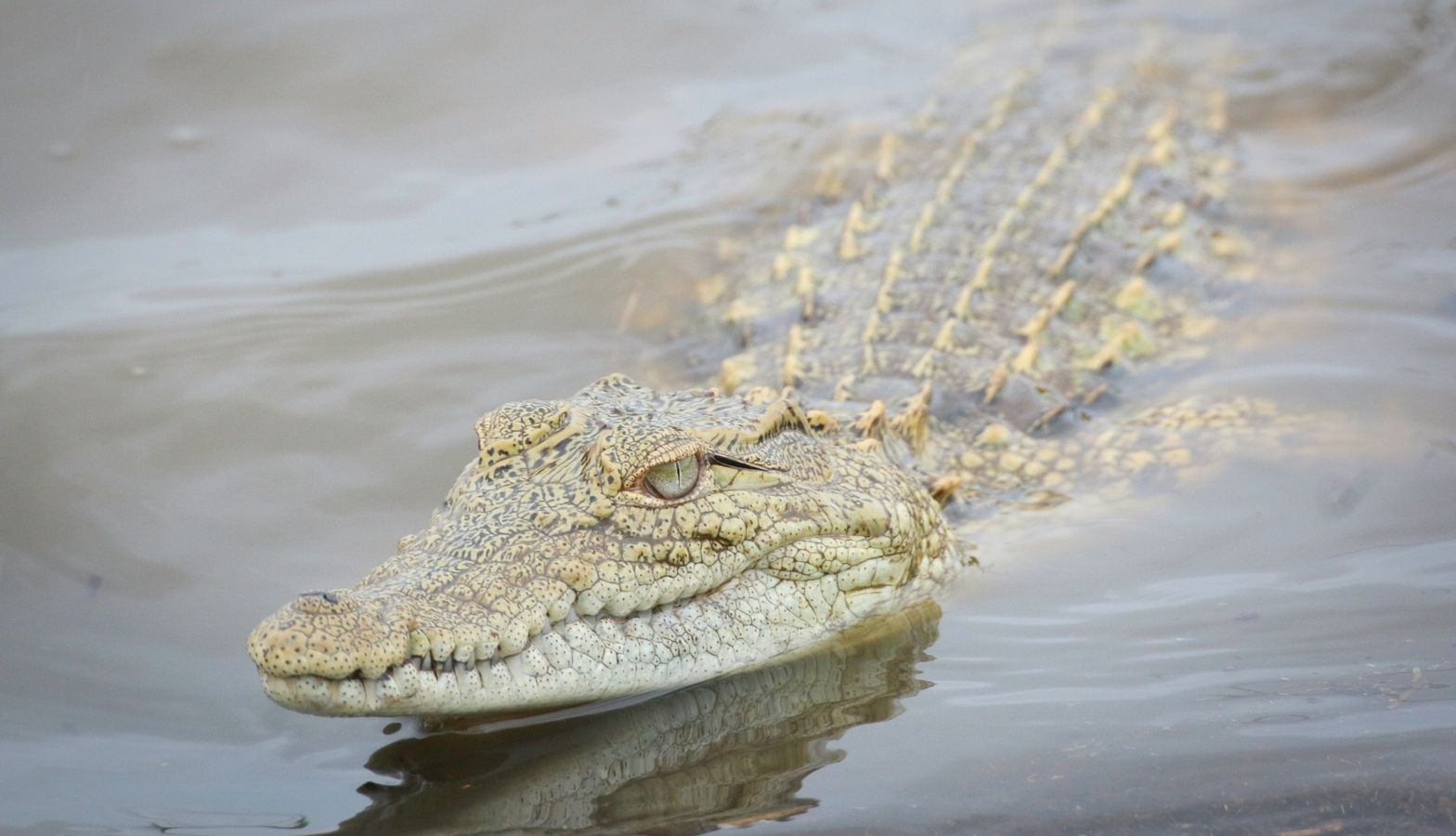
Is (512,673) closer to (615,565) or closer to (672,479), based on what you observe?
(615,565)

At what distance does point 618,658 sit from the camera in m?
3.14

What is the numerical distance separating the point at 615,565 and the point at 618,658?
0.23 meters

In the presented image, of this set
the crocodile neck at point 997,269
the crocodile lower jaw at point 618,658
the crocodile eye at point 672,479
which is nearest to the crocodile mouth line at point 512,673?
the crocodile lower jaw at point 618,658

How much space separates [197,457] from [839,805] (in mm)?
3142

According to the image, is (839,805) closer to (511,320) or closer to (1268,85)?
(511,320)

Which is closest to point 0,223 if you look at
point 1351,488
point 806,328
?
point 806,328

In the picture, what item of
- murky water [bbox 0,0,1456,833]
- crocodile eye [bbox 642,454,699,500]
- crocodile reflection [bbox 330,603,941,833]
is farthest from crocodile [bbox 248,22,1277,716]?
murky water [bbox 0,0,1456,833]

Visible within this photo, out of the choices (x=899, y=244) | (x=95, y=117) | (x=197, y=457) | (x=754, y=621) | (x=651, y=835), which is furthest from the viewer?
(x=95, y=117)

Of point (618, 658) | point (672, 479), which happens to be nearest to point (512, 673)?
point (618, 658)

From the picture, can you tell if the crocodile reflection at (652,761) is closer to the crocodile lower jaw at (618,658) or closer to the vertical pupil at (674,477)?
the crocodile lower jaw at (618,658)

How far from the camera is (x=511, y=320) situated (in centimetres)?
605

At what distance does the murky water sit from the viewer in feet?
9.82

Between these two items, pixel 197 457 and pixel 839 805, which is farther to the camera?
pixel 197 457

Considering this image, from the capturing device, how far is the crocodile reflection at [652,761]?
2.86 m
